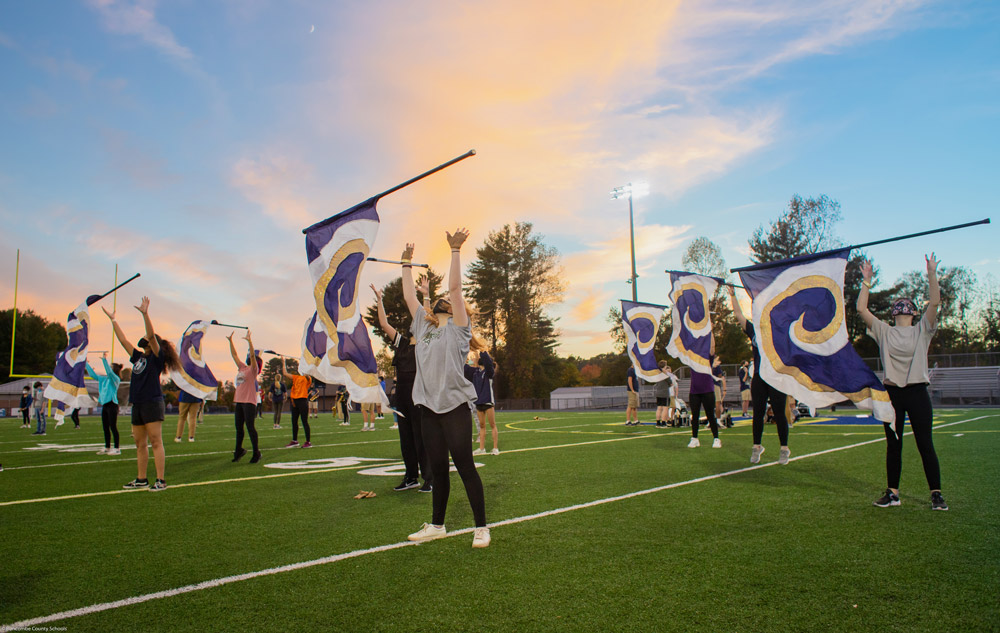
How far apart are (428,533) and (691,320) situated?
11.3 m

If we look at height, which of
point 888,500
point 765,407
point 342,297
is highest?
point 342,297

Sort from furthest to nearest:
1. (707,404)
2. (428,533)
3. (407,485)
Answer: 1. (707,404)
2. (407,485)
3. (428,533)

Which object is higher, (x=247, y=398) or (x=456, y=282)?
(x=456, y=282)

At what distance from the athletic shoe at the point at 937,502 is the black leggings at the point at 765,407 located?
3.32 meters

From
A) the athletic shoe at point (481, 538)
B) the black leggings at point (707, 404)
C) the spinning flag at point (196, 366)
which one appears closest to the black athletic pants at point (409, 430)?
the athletic shoe at point (481, 538)

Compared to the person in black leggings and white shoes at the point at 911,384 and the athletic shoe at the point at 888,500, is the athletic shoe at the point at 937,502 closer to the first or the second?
the person in black leggings and white shoes at the point at 911,384

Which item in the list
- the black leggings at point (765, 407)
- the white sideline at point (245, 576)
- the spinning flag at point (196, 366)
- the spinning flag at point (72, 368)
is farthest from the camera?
the spinning flag at point (196, 366)

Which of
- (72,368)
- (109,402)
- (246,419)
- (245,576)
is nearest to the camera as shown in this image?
(245,576)

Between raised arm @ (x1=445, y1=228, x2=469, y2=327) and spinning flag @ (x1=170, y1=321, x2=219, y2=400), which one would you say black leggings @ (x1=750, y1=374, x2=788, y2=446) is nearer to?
raised arm @ (x1=445, y1=228, x2=469, y2=327)

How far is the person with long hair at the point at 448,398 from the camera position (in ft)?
16.9

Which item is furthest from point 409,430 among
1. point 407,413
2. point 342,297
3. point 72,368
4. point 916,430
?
point 72,368

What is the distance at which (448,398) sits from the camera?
518 centimetres

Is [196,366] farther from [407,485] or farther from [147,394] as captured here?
[407,485]

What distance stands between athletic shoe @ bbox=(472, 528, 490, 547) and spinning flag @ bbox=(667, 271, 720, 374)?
891 centimetres
